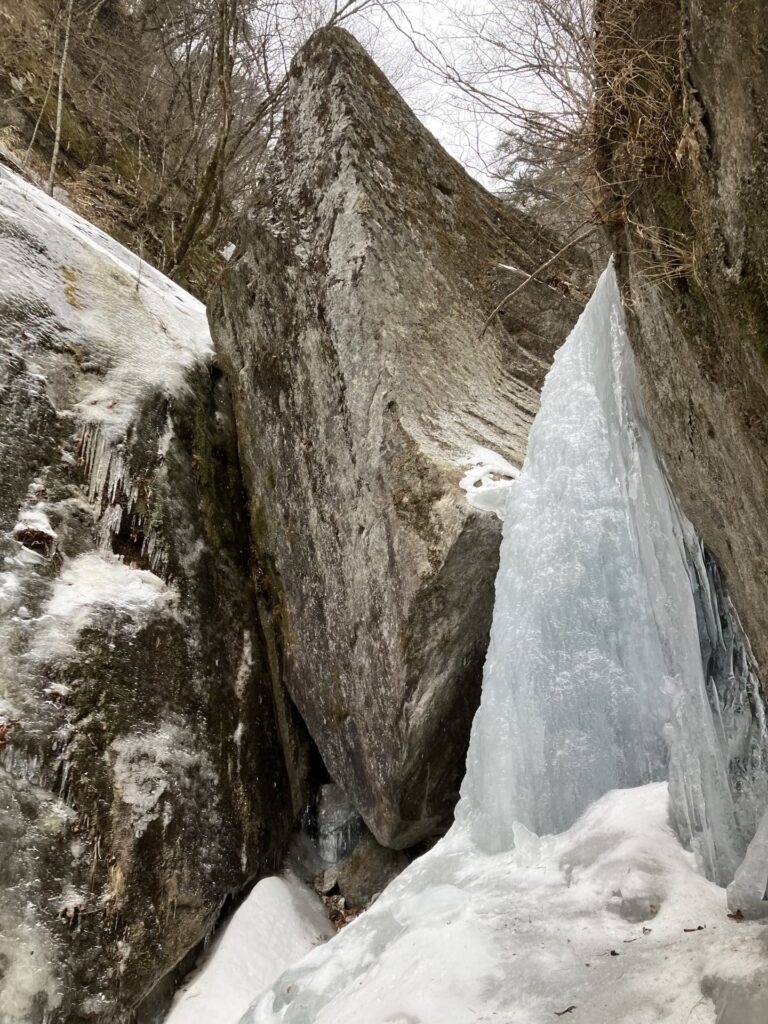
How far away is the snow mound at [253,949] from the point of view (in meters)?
3.54

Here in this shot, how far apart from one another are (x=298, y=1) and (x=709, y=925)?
40.2 ft

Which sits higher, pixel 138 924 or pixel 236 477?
pixel 236 477

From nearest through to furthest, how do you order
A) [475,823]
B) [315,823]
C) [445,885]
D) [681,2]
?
[681,2] → [445,885] → [475,823] → [315,823]

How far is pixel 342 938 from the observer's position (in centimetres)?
318

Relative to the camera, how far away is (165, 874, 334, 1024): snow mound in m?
3.54

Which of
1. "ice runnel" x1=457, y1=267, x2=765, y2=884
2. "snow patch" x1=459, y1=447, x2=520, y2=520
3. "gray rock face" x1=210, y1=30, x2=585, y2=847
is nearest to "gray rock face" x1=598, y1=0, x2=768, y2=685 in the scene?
"ice runnel" x1=457, y1=267, x2=765, y2=884

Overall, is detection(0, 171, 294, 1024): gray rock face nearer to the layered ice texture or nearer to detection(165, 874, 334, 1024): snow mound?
detection(165, 874, 334, 1024): snow mound

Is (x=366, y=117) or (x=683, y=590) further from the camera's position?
(x=366, y=117)

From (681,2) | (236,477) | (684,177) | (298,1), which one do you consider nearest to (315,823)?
(236,477)

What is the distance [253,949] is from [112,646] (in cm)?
175

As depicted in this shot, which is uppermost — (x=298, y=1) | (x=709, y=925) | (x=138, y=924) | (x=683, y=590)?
(x=298, y=1)

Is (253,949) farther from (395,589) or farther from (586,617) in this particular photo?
(586,617)

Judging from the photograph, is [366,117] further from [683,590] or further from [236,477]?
[683,590]

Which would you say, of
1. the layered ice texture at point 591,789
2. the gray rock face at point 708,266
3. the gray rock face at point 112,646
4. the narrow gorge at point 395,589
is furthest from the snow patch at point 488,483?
the gray rock face at point 112,646
